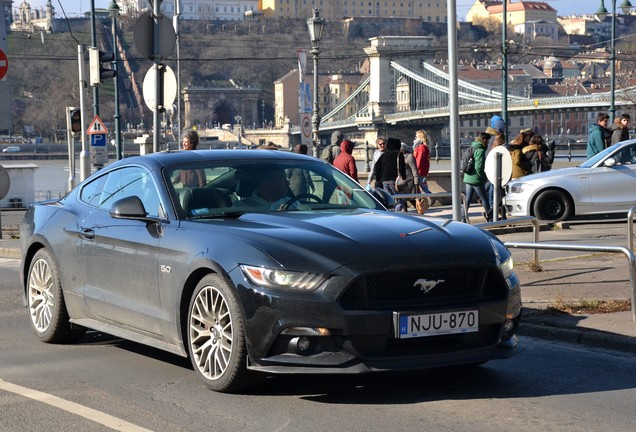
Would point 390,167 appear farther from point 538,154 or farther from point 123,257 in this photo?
point 123,257

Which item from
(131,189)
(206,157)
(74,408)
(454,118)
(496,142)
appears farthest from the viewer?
(496,142)

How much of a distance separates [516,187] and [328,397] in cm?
1392

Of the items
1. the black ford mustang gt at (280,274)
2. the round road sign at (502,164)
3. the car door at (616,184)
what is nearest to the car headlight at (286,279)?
the black ford mustang gt at (280,274)

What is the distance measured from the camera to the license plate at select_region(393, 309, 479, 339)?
638 cm

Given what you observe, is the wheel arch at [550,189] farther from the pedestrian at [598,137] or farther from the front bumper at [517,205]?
the pedestrian at [598,137]

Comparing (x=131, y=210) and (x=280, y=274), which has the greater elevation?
(x=131, y=210)

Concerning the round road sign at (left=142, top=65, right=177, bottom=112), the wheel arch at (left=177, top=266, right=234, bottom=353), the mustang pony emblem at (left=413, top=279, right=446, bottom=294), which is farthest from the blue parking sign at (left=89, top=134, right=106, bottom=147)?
the mustang pony emblem at (left=413, top=279, right=446, bottom=294)

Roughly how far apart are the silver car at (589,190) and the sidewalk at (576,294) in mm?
3972

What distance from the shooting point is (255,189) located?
7.66 m

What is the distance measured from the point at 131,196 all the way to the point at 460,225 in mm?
2012

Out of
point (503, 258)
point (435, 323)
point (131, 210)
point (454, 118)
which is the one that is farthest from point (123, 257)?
point (454, 118)

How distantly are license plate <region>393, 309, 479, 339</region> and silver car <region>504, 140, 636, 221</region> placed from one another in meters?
13.4

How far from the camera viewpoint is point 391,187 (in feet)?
62.5

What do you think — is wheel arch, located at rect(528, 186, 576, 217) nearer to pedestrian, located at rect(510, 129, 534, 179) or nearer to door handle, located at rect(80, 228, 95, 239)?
pedestrian, located at rect(510, 129, 534, 179)
